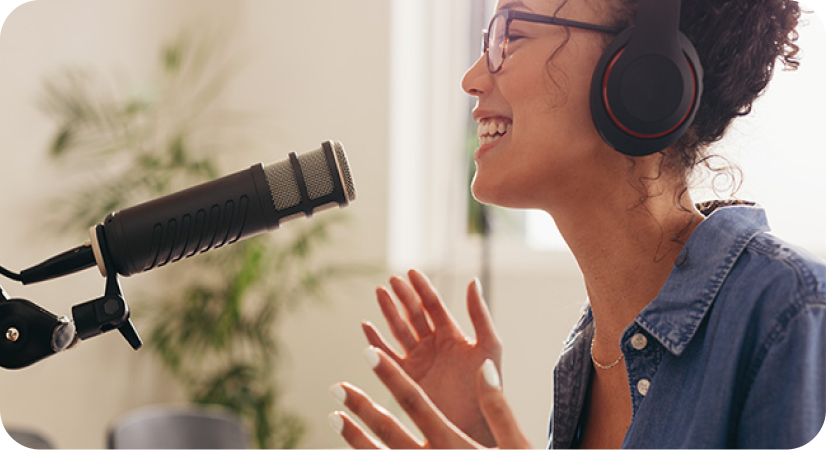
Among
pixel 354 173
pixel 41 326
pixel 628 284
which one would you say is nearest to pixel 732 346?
pixel 628 284

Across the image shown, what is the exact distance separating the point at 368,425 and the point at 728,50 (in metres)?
0.68

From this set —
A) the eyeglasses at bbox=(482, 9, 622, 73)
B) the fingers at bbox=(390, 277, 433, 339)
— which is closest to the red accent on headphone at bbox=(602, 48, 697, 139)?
the eyeglasses at bbox=(482, 9, 622, 73)

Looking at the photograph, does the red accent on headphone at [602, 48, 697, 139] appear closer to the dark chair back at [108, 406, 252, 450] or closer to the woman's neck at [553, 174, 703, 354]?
the woman's neck at [553, 174, 703, 354]

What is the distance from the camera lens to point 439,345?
131 cm

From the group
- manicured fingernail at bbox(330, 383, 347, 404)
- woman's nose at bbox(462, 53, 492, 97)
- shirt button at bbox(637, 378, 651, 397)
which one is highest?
woman's nose at bbox(462, 53, 492, 97)

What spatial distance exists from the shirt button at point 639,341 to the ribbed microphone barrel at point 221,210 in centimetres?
45

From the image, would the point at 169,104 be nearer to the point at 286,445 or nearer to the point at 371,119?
the point at 371,119

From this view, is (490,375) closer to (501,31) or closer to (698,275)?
(698,275)

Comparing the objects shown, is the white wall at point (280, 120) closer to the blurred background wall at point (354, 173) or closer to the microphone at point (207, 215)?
the blurred background wall at point (354, 173)

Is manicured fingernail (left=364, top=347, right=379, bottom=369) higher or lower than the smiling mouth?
lower

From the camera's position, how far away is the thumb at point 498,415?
0.85 metres

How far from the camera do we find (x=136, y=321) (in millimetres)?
2883

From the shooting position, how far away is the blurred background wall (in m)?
2.88

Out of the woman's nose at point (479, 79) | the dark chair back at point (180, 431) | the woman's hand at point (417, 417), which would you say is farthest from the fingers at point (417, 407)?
the dark chair back at point (180, 431)
